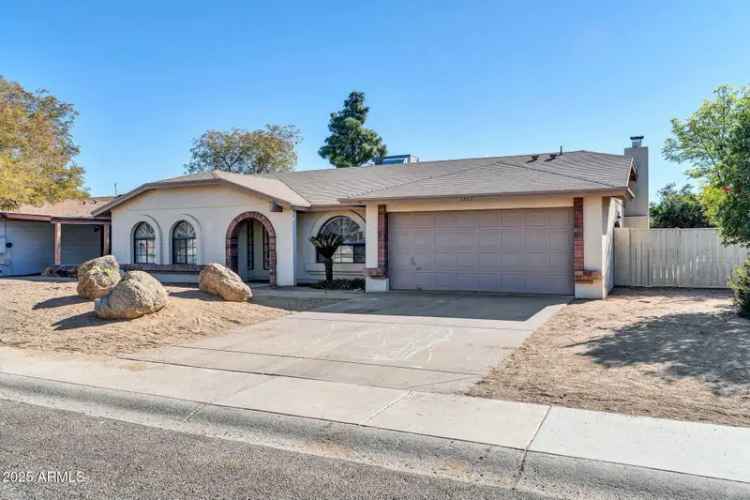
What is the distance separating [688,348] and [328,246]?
11.4 metres

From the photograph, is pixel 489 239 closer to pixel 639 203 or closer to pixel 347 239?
pixel 347 239

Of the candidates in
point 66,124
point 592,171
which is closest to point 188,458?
point 592,171

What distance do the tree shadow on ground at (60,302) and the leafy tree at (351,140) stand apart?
3166cm

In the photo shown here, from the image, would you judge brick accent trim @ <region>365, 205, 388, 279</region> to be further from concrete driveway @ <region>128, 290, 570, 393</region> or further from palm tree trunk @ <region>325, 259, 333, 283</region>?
concrete driveway @ <region>128, 290, 570, 393</region>

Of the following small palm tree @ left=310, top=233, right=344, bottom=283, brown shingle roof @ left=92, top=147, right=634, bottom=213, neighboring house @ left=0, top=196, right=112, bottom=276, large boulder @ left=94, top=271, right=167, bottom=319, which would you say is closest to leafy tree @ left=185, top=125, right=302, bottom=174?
neighboring house @ left=0, top=196, right=112, bottom=276

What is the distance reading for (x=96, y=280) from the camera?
11.8m

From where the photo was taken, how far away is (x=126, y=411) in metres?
5.87

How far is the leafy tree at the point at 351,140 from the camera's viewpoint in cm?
4297

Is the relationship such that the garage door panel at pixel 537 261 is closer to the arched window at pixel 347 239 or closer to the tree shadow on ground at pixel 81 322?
the arched window at pixel 347 239

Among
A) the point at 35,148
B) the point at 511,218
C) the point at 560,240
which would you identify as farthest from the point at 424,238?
the point at 35,148

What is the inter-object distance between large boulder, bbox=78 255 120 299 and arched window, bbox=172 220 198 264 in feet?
24.8

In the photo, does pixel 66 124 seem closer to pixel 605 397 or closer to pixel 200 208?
pixel 200 208

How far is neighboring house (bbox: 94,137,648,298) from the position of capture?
14484 mm

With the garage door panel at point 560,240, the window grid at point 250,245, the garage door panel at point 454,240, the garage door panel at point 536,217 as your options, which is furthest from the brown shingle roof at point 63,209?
the garage door panel at point 560,240
